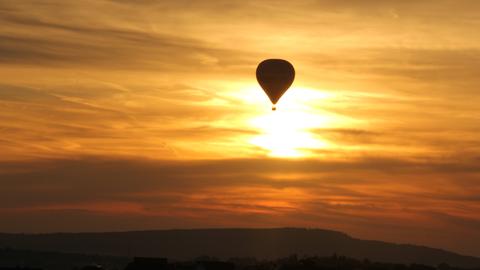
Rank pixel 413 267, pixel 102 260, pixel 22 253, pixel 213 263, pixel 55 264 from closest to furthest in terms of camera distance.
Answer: pixel 213 263
pixel 413 267
pixel 55 264
pixel 22 253
pixel 102 260

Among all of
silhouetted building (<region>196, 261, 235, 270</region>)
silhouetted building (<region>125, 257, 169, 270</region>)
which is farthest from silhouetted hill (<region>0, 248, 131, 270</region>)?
silhouetted building (<region>125, 257, 169, 270</region>)

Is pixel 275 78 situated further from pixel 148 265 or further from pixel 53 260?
pixel 53 260

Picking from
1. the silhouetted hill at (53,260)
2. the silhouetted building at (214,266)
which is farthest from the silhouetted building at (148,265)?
the silhouetted hill at (53,260)

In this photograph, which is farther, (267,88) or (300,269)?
(267,88)

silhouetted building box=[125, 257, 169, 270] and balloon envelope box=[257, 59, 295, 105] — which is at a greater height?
balloon envelope box=[257, 59, 295, 105]

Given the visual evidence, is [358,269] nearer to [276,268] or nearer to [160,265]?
[276,268]

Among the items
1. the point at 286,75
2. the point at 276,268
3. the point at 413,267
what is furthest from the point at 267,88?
the point at 413,267

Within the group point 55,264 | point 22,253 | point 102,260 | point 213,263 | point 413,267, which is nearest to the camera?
point 213,263

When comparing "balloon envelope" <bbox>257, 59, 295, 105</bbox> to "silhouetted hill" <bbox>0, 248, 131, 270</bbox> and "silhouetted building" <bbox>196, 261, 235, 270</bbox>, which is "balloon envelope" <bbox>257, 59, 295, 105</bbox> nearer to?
"silhouetted building" <bbox>196, 261, 235, 270</bbox>
